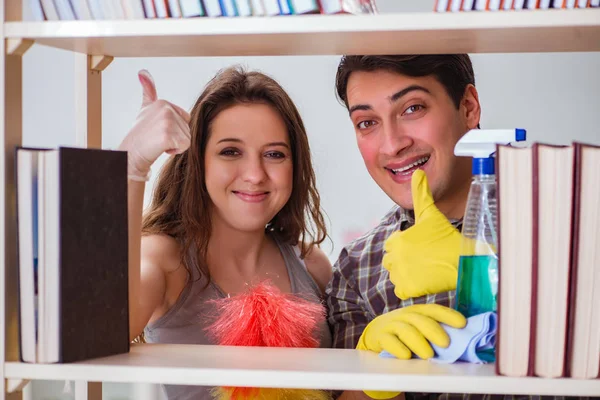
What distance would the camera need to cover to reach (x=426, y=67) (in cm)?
163

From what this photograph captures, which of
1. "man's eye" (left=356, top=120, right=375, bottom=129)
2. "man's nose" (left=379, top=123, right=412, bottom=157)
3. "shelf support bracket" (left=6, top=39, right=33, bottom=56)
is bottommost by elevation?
"man's nose" (left=379, top=123, right=412, bottom=157)

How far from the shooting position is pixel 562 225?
0.84m

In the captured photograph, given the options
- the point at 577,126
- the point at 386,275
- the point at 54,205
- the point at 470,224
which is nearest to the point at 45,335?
the point at 54,205

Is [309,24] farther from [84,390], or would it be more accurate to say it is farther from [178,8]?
[84,390]

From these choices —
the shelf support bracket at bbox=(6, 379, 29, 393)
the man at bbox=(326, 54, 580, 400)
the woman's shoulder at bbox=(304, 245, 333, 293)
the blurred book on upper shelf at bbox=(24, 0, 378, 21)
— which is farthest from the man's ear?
the shelf support bracket at bbox=(6, 379, 29, 393)

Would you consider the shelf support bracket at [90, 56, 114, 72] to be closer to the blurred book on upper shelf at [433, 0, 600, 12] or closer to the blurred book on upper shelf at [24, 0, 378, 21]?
the blurred book on upper shelf at [24, 0, 378, 21]

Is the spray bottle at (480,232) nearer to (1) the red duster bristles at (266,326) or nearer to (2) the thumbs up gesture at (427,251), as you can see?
(2) the thumbs up gesture at (427,251)

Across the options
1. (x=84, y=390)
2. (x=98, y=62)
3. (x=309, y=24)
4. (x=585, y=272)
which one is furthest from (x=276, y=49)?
(x=84, y=390)

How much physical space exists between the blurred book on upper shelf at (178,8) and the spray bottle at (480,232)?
237 millimetres

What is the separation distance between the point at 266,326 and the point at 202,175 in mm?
675

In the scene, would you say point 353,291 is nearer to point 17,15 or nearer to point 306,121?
point 17,15

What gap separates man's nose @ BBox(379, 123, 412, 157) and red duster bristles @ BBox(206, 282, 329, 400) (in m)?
0.49

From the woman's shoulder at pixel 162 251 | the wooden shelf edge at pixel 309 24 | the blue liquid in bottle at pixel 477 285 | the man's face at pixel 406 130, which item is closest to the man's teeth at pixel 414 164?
the man's face at pixel 406 130

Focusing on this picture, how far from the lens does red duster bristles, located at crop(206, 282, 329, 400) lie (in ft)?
3.99
